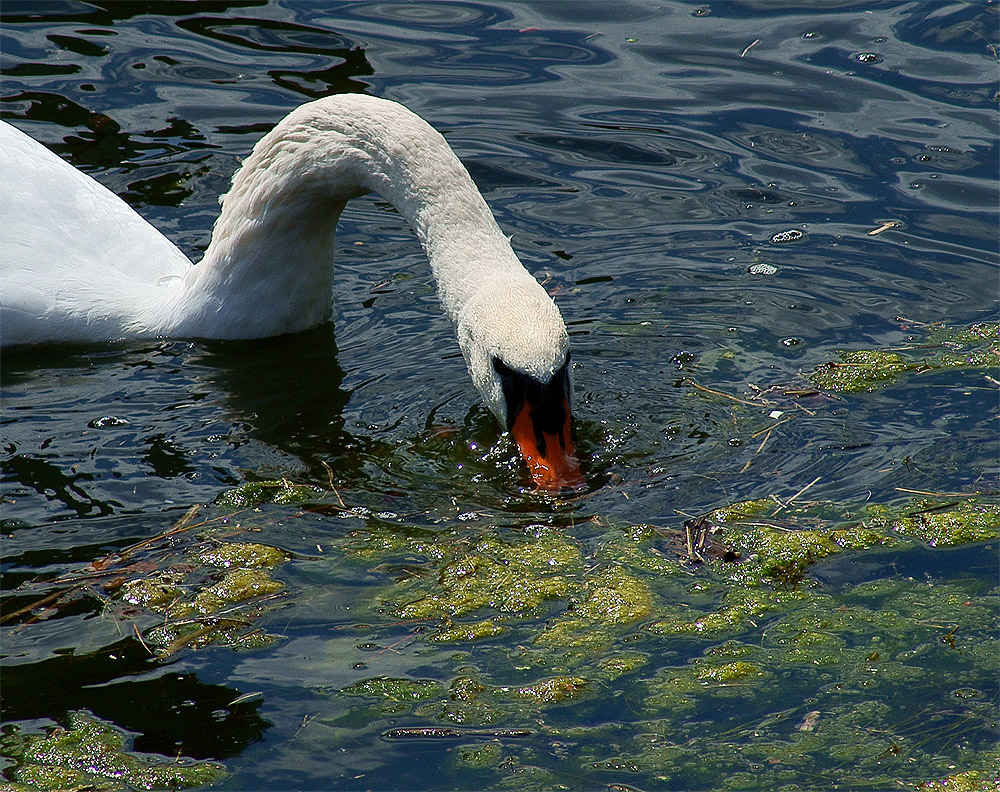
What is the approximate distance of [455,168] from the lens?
603 centimetres

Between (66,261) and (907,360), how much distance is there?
4.23 meters

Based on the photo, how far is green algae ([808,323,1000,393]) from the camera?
20.3 ft

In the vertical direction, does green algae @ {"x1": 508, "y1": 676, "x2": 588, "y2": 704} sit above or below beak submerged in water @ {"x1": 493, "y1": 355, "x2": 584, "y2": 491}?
below

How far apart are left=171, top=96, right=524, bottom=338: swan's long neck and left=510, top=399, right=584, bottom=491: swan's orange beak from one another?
66 cm

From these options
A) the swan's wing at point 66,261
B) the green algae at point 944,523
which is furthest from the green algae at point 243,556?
the green algae at point 944,523

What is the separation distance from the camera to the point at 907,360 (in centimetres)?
639

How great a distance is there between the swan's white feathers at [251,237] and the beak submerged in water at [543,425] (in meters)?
0.50

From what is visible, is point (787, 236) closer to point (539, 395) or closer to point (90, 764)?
point (539, 395)

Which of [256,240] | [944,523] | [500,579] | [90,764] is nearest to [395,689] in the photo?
[500,579]

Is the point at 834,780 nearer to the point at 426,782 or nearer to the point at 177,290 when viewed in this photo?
the point at 426,782

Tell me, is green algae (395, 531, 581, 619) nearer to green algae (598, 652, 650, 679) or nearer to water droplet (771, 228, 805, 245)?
green algae (598, 652, 650, 679)

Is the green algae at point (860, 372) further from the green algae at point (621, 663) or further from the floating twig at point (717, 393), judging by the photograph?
the green algae at point (621, 663)

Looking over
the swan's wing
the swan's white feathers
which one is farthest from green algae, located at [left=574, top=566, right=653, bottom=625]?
the swan's wing

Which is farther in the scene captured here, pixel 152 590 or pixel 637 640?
pixel 152 590
